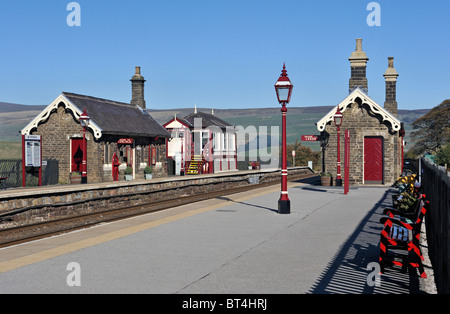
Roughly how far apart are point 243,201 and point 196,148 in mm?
24763

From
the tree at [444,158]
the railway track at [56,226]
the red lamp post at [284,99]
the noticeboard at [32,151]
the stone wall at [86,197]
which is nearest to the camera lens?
the railway track at [56,226]

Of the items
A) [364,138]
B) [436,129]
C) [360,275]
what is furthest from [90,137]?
[436,129]

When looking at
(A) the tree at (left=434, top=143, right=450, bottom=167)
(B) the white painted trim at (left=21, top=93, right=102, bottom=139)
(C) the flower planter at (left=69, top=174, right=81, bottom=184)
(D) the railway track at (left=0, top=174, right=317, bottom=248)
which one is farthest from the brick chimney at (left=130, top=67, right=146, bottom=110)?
(D) the railway track at (left=0, top=174, right=317, bottom=248)

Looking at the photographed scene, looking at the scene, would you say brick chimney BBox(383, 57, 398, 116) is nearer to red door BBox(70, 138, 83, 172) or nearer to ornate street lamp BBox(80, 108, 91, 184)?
ornate street lamp BBox(80, 108, 91, 184)

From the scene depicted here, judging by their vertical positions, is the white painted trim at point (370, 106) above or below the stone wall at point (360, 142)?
above

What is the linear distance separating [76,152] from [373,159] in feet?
56.2

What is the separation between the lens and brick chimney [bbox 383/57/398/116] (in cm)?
3397

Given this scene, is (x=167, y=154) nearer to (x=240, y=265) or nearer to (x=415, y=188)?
(x=415, y=188)

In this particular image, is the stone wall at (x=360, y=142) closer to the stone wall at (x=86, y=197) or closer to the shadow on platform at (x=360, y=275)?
the stone wall at (x=86, y=197)

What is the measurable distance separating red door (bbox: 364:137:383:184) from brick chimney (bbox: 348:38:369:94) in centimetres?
287

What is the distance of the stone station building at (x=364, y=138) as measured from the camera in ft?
96.2

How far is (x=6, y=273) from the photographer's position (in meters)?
8.03

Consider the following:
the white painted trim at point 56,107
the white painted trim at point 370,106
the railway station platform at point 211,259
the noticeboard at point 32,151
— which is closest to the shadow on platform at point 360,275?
the railway station platform at point 211,259

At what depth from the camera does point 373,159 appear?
29.8m
